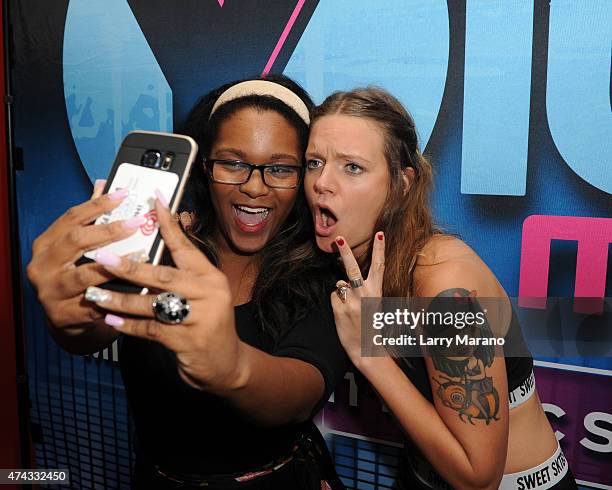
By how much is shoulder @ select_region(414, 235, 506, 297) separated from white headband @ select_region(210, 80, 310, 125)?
1.42ft

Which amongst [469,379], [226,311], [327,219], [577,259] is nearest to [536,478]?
[469,379]

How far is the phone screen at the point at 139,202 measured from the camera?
0.71m

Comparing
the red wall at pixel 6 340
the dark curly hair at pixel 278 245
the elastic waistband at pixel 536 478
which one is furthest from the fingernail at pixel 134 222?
the red wall at pixel 6 340

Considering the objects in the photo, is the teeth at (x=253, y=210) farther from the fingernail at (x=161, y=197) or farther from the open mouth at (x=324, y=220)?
the fingernail at (x=161, y=197)

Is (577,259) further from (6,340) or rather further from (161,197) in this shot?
(6,340)

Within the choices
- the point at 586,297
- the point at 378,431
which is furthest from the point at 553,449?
the point at 378,431

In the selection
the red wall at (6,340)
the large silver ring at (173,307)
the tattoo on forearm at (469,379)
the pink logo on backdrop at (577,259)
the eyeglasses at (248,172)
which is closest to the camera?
the large silver ring at (173,307)

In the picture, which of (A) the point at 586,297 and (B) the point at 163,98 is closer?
(A) the point at 586,297

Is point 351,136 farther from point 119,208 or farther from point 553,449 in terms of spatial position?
point 553,449

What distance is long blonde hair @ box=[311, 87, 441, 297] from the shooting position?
4.19ft

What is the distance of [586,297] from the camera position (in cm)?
145

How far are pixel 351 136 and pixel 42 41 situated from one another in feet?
4.93

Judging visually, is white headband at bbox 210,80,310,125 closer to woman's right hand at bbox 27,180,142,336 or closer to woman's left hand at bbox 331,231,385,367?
woman's left hand at bbox 331,231,385,367

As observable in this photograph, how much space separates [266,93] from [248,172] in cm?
19
